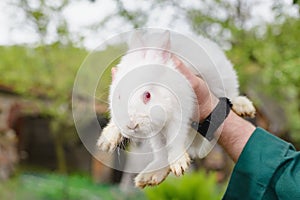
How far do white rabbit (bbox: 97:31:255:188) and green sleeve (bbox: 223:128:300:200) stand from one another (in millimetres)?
209

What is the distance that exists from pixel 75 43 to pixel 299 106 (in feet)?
14.2

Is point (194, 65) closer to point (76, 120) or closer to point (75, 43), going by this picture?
point (76, 120)

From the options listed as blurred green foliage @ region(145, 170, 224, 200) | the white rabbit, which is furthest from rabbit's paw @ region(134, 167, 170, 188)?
blurred green foliage @ region(145, 170, 224, 200)

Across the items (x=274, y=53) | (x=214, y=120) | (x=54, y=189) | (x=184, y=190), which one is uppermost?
(x=214, y=120)

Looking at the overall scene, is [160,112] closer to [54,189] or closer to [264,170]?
[264,170]

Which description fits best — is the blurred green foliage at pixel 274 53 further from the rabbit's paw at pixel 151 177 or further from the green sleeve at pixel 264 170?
the rabbit's paw at pixel 151 177

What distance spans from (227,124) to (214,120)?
102 mm

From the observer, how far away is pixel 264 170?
1.35 meters

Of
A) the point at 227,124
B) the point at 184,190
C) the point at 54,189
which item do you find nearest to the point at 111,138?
the point at 227,124

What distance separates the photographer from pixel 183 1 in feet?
13.4

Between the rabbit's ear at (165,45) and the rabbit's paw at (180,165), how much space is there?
0.54ft

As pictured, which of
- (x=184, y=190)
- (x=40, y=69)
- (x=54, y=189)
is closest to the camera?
(x=184, y=190)

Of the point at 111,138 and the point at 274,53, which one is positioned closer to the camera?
the point at 111,138

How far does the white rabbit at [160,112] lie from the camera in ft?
3.50
